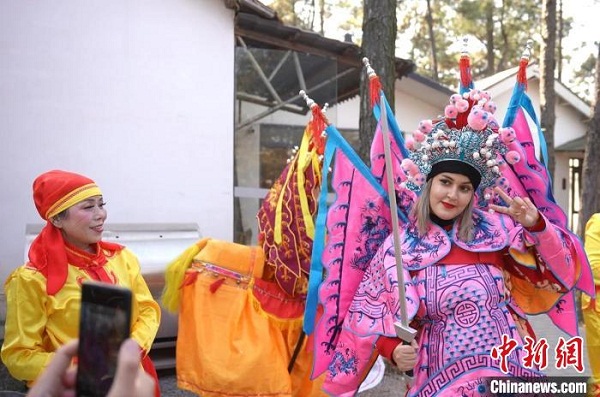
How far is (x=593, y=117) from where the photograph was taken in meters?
7.57

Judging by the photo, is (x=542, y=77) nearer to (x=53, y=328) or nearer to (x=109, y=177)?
(x=109, y=177)

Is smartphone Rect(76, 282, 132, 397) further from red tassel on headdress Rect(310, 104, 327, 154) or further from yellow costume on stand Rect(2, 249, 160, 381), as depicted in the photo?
red tassel on headdress Rect(310, 104, 327, 154)

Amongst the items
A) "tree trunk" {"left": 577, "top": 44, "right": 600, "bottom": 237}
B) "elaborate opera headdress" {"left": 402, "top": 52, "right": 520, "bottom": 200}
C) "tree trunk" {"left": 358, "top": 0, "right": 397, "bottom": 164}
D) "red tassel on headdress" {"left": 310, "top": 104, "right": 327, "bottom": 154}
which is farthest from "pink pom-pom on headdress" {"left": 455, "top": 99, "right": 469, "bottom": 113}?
"tree trunk" {"left": 577, "top": 44, "right": 600, "bottom": 237}

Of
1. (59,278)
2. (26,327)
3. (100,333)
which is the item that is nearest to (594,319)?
(59,278)

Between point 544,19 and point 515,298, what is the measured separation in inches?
274

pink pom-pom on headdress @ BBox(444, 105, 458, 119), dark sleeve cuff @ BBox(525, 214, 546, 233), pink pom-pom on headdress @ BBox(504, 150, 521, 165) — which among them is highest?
pink pom-pom on headdress @ BBox(444, 105, 458, 119)

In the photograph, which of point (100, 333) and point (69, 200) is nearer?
point (100, 333)

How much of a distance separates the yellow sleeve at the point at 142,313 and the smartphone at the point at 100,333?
1699 mm

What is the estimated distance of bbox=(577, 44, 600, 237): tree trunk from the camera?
7570 mm

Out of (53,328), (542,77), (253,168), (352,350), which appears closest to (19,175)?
(253,168)

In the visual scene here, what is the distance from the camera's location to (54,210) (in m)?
2.87

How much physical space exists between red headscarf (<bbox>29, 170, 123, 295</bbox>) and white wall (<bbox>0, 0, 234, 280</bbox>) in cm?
275

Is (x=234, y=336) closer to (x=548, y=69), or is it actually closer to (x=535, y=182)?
(x=535, y=182)

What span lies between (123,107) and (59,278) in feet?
11.3
